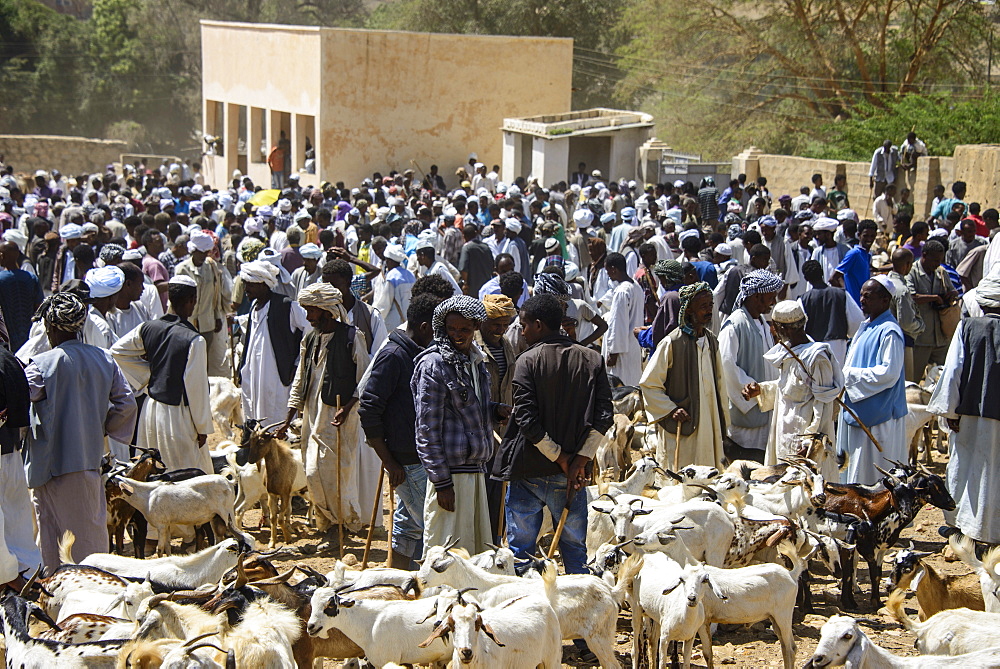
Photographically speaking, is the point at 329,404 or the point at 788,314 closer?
the point at 788,314

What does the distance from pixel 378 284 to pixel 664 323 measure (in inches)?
136

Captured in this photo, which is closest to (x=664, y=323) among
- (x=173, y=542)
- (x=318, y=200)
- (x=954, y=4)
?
(x=173, y=542)

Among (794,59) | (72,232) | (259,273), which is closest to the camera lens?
(259,273)

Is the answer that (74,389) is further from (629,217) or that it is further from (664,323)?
(629,217)

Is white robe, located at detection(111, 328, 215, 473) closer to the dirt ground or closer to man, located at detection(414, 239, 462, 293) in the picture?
the dirt ground

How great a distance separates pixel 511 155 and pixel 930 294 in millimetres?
19078

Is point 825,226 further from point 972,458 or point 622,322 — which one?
point 972,458

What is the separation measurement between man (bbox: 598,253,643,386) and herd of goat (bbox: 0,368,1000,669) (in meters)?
3.11

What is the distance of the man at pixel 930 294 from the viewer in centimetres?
992

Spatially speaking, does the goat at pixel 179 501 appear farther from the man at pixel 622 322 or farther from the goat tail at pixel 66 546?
the man at pixel 622 322

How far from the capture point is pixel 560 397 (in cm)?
526

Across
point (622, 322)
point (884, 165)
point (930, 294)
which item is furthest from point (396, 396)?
point (884, 165)

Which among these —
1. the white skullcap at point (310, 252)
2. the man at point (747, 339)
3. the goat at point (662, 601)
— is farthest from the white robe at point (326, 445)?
the white skullcap at point (310, 252)

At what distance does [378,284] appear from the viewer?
10.5m
